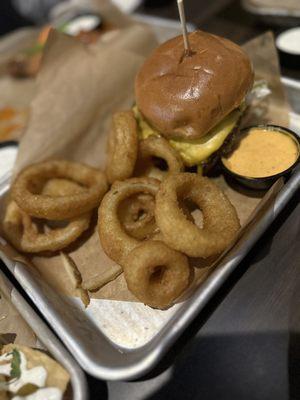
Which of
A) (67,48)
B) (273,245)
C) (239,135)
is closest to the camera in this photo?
(273,245)

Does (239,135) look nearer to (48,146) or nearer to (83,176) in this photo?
Result: (83,176)

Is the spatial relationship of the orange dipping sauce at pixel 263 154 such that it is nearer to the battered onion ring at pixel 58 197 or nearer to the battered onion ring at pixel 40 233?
the battered onion ring at pixel 58 197

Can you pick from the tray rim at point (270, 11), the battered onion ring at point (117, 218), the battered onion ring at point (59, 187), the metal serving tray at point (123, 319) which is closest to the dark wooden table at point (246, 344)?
the metal serving tray at point (123, 319)

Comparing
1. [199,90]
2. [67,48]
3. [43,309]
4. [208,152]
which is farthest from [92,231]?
[67,48]

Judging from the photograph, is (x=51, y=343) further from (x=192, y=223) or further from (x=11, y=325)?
(x=192, y=223)

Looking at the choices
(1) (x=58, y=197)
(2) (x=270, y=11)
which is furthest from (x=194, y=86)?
(2) (x=270, y=11)

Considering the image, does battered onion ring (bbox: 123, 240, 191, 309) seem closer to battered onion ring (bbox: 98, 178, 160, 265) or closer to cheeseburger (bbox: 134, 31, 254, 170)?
battered onion ring (bbox: 98, 178, 160, 265)
